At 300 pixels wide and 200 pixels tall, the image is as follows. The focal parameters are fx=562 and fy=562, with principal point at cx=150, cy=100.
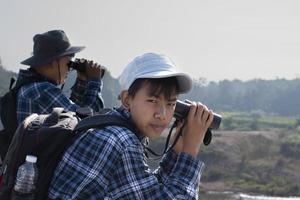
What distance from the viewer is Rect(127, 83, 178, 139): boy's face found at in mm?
1657

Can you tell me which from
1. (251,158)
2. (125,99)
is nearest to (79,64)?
(125,99)

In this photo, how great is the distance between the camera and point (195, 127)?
1725mm

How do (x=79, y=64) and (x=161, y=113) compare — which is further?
(x=79, y=64)

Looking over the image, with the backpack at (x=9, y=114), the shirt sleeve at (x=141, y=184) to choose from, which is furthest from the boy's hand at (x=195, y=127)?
the backpack at (x=9, y=114)

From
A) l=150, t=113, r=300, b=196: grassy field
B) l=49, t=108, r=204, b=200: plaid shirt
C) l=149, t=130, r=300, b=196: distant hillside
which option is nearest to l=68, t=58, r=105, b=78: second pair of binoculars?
l=49, t=108, r=204, b=200: plaid shirt

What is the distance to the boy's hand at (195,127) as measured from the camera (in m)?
1.71

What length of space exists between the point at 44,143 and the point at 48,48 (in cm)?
130

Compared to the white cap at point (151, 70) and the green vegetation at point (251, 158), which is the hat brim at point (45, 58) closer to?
the white cap at point (151, 70)

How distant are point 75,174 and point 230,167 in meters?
40.0

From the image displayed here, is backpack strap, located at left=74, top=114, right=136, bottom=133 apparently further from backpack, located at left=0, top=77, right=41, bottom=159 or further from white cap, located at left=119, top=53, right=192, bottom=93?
backpack, located at left=0, top=77, right=41, bottom=159

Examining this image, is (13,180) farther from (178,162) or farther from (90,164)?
(178,162)

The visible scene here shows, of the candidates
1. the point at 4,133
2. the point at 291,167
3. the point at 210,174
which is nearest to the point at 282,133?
the point at 291,167

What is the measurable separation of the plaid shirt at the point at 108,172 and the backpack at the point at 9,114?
1010 mm

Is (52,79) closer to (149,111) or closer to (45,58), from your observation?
(45,58)
